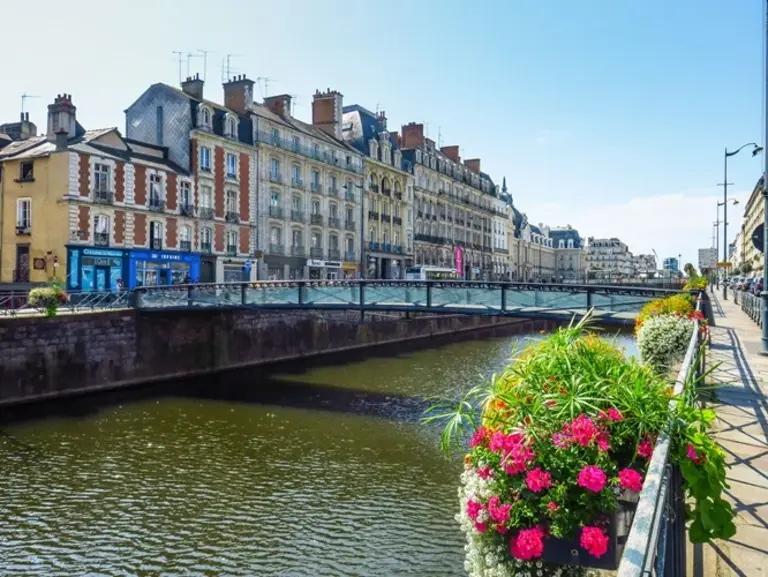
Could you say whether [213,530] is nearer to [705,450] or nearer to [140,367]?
[705,450]

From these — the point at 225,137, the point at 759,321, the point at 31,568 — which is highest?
the point at 225,137

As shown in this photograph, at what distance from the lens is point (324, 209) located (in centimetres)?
4916

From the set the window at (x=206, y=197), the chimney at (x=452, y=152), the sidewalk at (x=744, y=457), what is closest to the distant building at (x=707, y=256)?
the chimney at (x=452, y=152)

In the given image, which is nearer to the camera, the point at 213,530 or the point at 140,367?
the point at 213,530

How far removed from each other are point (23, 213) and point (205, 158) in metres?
10.7

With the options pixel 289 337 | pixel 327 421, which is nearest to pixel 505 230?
pixel 289 337

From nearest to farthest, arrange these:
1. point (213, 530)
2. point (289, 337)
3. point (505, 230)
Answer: point (213, 530) < point (289, 337) < point (505, 230)

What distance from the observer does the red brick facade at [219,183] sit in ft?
131

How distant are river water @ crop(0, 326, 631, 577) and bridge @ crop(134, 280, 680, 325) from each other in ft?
11.3

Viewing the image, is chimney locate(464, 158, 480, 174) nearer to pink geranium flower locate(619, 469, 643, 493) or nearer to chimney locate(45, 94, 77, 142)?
chimney locate(45, 94, 77, 142)

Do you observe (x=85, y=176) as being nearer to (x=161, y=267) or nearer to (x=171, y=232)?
(x=171, y=232)

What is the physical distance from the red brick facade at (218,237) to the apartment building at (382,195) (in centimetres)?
1503

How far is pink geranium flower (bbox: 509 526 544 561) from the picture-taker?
3172 millimetres

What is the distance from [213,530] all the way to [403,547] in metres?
3.25
